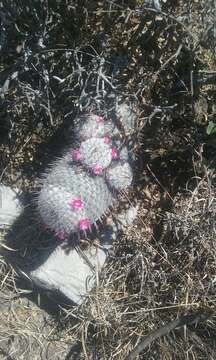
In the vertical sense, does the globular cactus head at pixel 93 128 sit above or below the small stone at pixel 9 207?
above

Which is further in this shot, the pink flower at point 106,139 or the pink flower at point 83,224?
the pink flower at point 106,139

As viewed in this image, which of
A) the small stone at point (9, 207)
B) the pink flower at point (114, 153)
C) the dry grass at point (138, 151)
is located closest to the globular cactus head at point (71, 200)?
the pink flower at point (114, 153)

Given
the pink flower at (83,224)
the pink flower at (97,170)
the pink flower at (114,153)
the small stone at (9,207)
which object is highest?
Result: the pink flower at (114,153)

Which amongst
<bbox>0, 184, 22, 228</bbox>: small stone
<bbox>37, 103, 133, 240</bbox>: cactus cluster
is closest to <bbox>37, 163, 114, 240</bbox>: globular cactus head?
<bbox>37, 103, 133, 240</bbox>: cactus cluster

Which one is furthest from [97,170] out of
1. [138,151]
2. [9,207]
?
[9,207]

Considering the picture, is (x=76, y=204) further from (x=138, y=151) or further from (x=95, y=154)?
(x=138, y=151)

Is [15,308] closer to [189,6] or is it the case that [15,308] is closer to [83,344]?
[83,344]

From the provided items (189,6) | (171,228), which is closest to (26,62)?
(189,6)

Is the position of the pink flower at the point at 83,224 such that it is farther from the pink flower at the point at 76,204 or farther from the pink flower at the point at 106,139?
the pink flower at the point at 106,139
